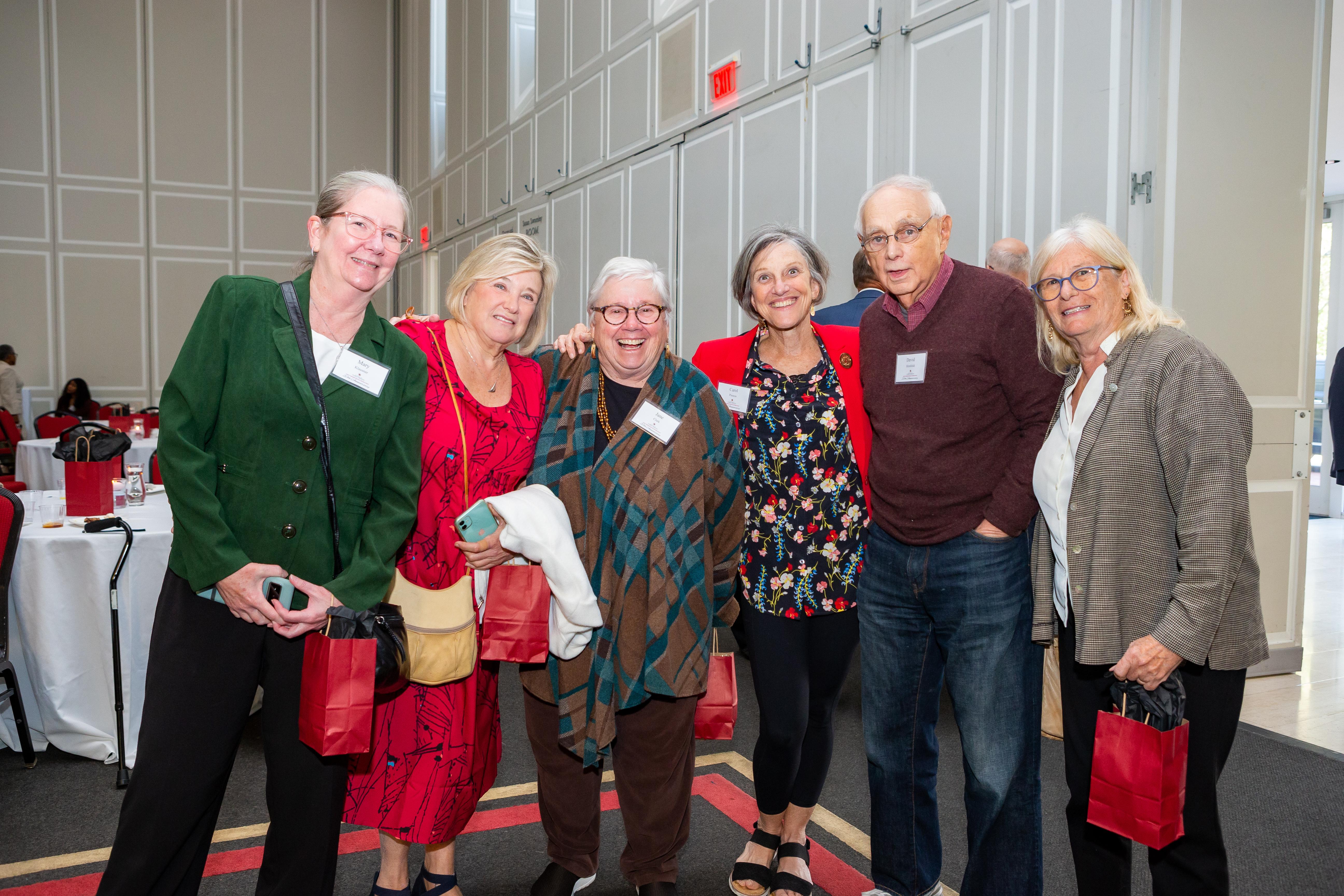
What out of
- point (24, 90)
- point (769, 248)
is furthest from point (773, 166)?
point (24, 90)

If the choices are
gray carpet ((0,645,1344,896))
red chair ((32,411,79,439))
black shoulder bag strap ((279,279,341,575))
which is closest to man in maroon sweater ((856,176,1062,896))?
gray carpet ((0,645,1344,896))

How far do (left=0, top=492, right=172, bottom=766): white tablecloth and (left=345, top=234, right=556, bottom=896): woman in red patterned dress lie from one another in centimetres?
167

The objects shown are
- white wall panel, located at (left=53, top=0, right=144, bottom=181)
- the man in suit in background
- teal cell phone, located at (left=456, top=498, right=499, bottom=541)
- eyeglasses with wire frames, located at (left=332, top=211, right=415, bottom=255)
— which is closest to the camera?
eyeglasses with wire frames, located at (left=332, top=211, right=415, bottom=255)

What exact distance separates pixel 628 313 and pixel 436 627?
818 mm

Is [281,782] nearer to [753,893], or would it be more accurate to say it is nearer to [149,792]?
[149,792]

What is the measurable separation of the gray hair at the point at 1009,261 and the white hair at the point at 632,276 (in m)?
2.31

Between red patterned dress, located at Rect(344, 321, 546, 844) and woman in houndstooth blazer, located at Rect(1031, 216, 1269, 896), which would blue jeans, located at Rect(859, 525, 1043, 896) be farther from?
red patterned dress, located at Rect(344, 321, 546, 844)

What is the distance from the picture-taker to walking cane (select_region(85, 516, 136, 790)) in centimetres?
298

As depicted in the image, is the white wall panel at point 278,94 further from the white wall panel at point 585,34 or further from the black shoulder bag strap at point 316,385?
the black shoulder bag strap at point 316,385

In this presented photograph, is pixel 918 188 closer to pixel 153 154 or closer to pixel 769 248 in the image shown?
pixel 769 248

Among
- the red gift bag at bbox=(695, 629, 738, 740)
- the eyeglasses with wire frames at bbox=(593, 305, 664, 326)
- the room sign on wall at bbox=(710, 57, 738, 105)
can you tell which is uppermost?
the room sign on wall at bbox=(710, 57, 738, 105)

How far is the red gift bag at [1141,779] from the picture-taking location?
147 centimetres

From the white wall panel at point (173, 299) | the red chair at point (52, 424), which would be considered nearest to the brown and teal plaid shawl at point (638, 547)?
the red chair at point (52, 424)

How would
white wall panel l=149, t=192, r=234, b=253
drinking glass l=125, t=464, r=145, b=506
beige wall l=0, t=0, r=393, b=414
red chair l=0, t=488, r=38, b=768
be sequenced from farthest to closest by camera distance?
white wall panel l=149, t=192, r=234, b=253
beige wall l=0, t=0, r=393, b=414
drinking glass l=125, t=464, r=145, b=506
red chair l=0, t=488, r=38, b=768
